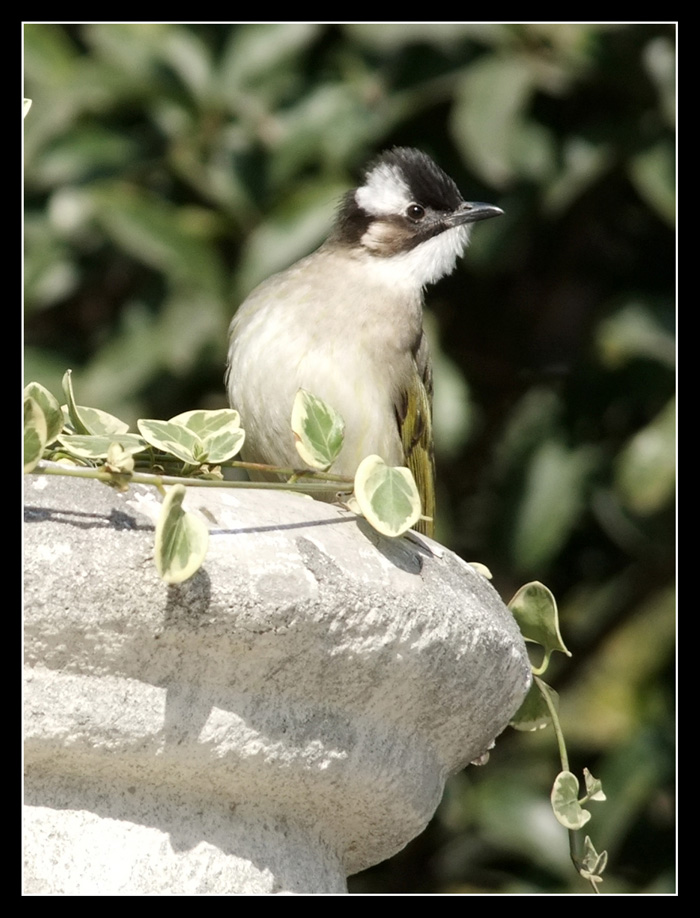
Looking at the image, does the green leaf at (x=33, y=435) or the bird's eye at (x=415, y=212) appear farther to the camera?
the bird's eye at (x=415, y=212)

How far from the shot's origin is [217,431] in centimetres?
154

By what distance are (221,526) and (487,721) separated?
16.7 inches

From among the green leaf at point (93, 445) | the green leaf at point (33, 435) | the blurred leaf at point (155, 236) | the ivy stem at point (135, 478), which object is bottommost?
the ivy stem at point (135, 478)

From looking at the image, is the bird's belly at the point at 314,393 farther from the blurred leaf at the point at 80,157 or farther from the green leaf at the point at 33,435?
the green leaf at the point at 33,435

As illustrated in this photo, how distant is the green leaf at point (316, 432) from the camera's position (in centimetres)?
155

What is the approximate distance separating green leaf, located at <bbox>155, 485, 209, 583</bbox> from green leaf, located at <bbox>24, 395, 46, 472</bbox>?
0.15m

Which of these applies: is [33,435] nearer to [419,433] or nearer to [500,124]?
[419,433]

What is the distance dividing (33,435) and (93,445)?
5.2 inches

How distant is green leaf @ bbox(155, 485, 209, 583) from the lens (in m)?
1.24

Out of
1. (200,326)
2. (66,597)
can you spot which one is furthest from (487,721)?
(200,326)

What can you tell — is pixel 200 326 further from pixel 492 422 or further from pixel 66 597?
pixel 66 597

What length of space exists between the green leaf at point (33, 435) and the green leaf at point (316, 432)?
311 millimetres

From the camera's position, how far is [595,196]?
357cm

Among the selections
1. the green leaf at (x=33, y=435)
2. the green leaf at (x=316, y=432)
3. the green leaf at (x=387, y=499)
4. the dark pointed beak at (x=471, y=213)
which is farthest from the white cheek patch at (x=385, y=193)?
the green leaf at (x=33, y=435)
